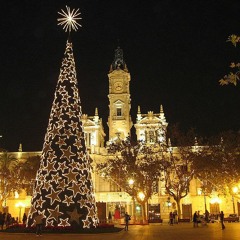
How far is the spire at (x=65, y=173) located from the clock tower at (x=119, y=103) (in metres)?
43.2

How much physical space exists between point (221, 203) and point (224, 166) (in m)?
20.8

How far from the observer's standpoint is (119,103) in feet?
234

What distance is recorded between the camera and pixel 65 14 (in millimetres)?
27656

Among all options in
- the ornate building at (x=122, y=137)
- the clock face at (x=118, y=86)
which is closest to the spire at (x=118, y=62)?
the ornate building at (x=122, y=137)

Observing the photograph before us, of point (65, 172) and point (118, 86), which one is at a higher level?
point (118, 86)

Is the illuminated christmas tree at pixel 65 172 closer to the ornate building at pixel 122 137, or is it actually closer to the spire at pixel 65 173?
the spire at pixel 65 173

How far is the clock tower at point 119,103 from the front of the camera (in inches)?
2773

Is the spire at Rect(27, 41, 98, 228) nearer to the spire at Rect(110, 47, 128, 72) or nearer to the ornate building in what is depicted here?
the ornate building

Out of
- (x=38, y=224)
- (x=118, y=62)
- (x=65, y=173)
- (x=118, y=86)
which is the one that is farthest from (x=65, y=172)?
(x=118, y=62)

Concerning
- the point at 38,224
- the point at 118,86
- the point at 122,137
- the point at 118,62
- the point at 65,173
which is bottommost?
the point at 38,224

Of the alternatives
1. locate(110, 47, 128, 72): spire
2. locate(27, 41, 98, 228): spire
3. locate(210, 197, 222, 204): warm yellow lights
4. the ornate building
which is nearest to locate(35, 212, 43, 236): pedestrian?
locate(27, 41, 98, 228): spire

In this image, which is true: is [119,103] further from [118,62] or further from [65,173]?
[65,173]

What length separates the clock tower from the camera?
231 feet

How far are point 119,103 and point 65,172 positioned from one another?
47330 millimetres
